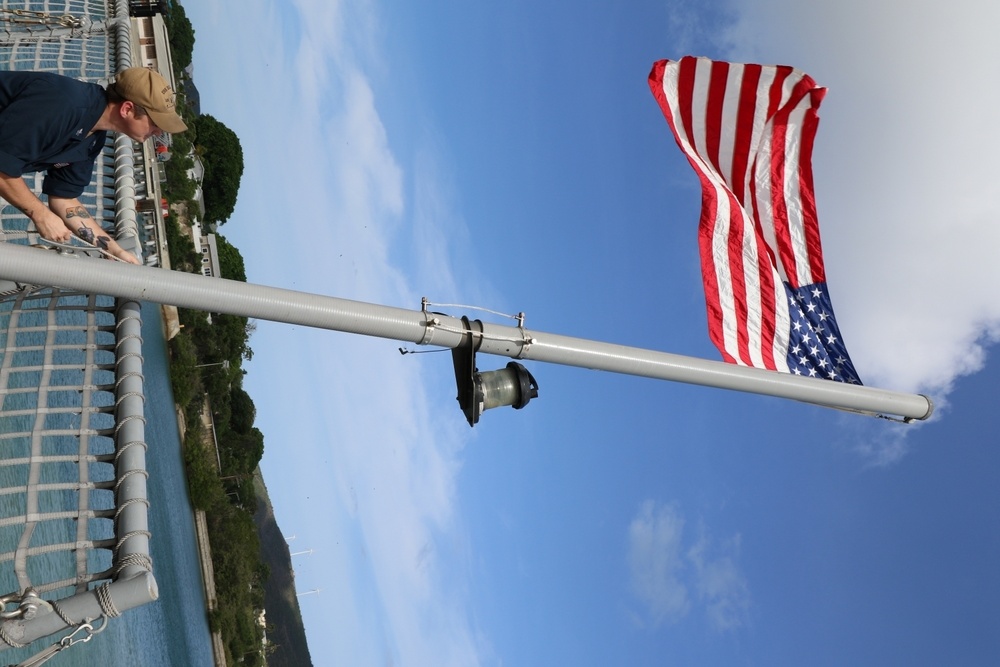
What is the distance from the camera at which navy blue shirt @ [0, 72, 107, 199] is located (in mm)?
5066

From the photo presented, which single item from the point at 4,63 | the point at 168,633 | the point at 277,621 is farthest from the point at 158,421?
the point at 277,621

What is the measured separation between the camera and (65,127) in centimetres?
538

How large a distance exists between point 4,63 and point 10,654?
46.6ft

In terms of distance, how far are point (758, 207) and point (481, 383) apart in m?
3.72

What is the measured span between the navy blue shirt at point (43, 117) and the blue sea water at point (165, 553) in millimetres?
25980

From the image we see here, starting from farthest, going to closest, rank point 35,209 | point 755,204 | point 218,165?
point 218,165, point 755,204, point 35,209

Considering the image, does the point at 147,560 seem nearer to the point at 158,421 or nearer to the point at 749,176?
the point at 749,176

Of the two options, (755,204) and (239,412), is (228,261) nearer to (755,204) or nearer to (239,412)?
(239,412)

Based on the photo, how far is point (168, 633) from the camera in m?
32.9

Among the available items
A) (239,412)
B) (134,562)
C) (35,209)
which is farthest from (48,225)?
(239,412)

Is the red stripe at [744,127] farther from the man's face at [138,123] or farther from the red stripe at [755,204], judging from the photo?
the man's face at [138,123]

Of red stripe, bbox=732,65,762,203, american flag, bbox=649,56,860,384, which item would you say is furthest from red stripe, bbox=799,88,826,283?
red stripe, bbox=732,65,762,203

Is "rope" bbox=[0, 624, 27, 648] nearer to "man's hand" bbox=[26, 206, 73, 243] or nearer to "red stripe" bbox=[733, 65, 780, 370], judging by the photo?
"man's hand" bbox=[26, 206, 73, 243]

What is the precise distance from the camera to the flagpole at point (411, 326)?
436 cm
